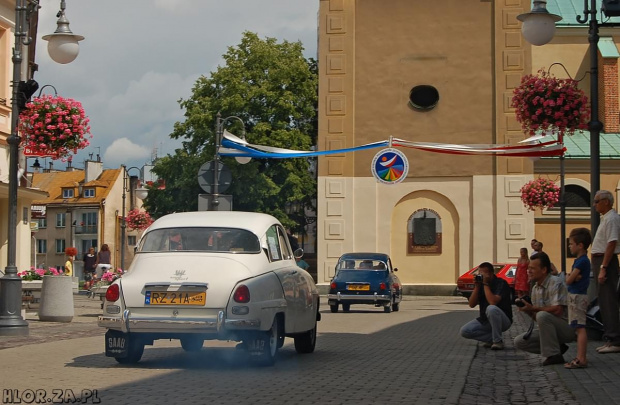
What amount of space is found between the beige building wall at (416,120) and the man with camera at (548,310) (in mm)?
31128

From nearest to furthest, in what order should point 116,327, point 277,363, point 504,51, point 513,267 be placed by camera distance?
1. point 116,327
2. point 277,363
3. point 513,267
4. point 504,51

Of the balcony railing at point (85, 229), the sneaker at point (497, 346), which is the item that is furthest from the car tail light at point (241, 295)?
the balcony railing at point (85, 229)

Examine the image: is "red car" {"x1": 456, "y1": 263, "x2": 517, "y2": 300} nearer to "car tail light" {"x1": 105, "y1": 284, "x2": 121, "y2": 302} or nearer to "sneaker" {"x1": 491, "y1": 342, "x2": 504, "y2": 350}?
"sneaker" {"x1": 491, "y1": 342, "x2": 504, "y2": 350}

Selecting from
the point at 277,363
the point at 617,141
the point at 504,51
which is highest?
the point at 504,51

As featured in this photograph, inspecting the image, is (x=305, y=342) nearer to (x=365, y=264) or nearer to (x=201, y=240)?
(x=201, y=240)

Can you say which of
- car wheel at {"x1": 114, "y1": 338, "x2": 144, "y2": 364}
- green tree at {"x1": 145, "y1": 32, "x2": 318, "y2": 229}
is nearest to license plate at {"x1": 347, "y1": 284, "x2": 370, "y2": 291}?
car wheel at {"x1": 114, "y1": 338, "x2": 144, "y2": 364}

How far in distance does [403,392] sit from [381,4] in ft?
118

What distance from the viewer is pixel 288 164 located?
5597 cm

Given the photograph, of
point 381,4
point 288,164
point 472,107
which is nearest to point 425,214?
point 472,107

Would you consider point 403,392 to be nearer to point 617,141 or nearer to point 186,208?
point 617,141

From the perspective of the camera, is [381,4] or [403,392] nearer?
[403,392]

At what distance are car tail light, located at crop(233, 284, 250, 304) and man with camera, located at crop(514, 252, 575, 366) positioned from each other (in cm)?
311

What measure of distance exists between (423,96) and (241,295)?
33032mm

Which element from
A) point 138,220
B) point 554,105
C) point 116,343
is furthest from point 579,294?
point 138,220
